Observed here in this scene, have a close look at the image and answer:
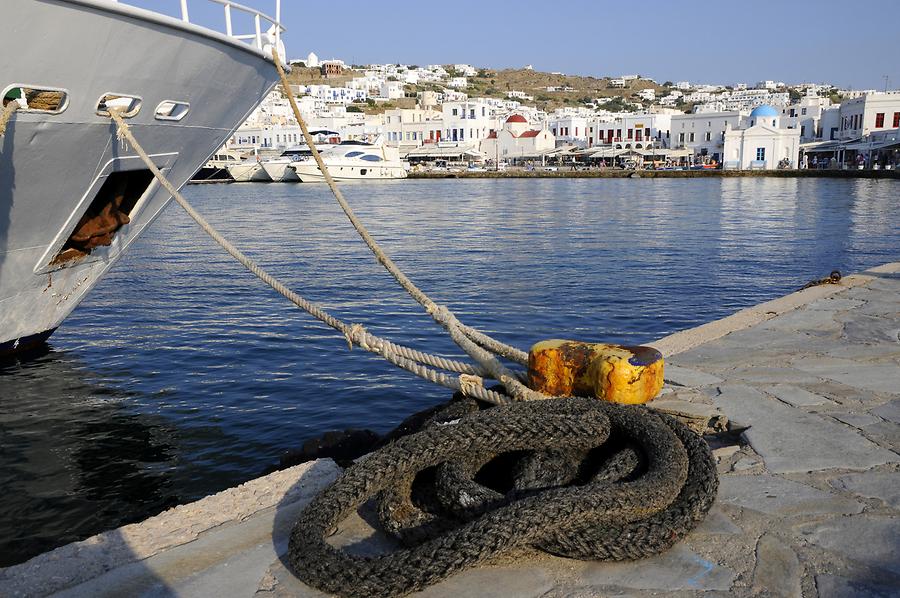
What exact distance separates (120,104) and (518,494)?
5.92 meters

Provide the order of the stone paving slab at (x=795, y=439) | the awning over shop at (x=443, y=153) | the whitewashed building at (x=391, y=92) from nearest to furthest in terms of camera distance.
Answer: the stone paving slab at (x=795, y=439) < the awning over shop at (x=443, y=153) < the whitewashed building at (x=391, y=92)

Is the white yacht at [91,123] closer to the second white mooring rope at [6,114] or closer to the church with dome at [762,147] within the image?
the second white mooring rope at [6,114]

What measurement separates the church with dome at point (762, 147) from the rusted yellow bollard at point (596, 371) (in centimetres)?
7322

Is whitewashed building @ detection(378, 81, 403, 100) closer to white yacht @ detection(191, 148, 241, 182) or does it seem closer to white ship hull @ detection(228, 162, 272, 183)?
white yacht @ detection(191, 148, 241, 182)

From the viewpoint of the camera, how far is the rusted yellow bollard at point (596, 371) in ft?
14.1

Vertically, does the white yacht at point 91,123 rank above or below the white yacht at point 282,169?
above

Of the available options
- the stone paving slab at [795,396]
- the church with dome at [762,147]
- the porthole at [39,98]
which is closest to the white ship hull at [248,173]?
the church with dome at [762,147]

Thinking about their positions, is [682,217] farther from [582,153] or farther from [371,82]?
[371,82]

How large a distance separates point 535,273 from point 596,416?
13059 millimetres

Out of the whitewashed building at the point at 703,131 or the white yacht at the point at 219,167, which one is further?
the whitewashed building at the point at 703,131

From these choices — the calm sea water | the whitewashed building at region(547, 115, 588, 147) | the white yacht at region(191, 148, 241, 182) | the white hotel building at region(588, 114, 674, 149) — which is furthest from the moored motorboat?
the calm sea water

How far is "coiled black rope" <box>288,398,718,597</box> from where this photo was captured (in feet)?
9.29

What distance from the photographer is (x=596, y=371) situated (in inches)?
172

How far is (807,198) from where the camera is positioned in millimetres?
42406
